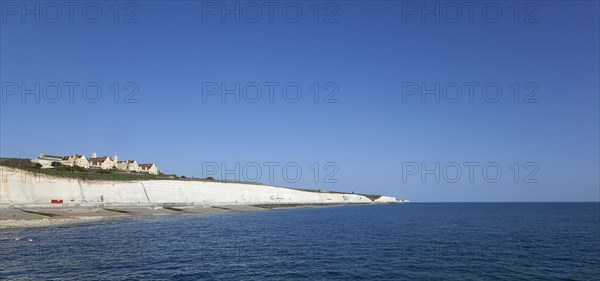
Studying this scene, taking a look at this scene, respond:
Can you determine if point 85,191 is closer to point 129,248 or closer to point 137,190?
point 137,190

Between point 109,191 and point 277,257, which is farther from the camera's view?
point 109,191

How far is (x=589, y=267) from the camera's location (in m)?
34.1

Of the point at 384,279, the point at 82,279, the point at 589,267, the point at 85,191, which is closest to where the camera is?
the point at 82,279

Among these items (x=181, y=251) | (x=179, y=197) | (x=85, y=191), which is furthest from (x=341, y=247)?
(x=179, y=197)

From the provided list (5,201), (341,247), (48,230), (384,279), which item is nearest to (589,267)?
(384,279)

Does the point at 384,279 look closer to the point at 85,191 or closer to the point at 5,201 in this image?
the point at 5,201

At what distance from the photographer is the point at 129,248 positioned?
128 ft

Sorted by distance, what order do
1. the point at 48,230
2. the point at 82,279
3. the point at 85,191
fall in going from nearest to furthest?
1. the point at 82,279
2. the point at 48,230
3. the point at 85,191

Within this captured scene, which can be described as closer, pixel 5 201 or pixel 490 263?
pixel 490 263

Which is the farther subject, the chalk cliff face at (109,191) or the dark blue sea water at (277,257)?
the chalk cliff face at (109,191)

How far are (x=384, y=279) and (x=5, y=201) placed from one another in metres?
84.8

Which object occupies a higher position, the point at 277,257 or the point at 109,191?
the point at 109,191

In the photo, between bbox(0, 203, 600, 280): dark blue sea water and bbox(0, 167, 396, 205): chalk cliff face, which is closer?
bbox(0, 203, 600, 280): dark blue sea water

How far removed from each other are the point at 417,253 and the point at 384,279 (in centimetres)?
1305
